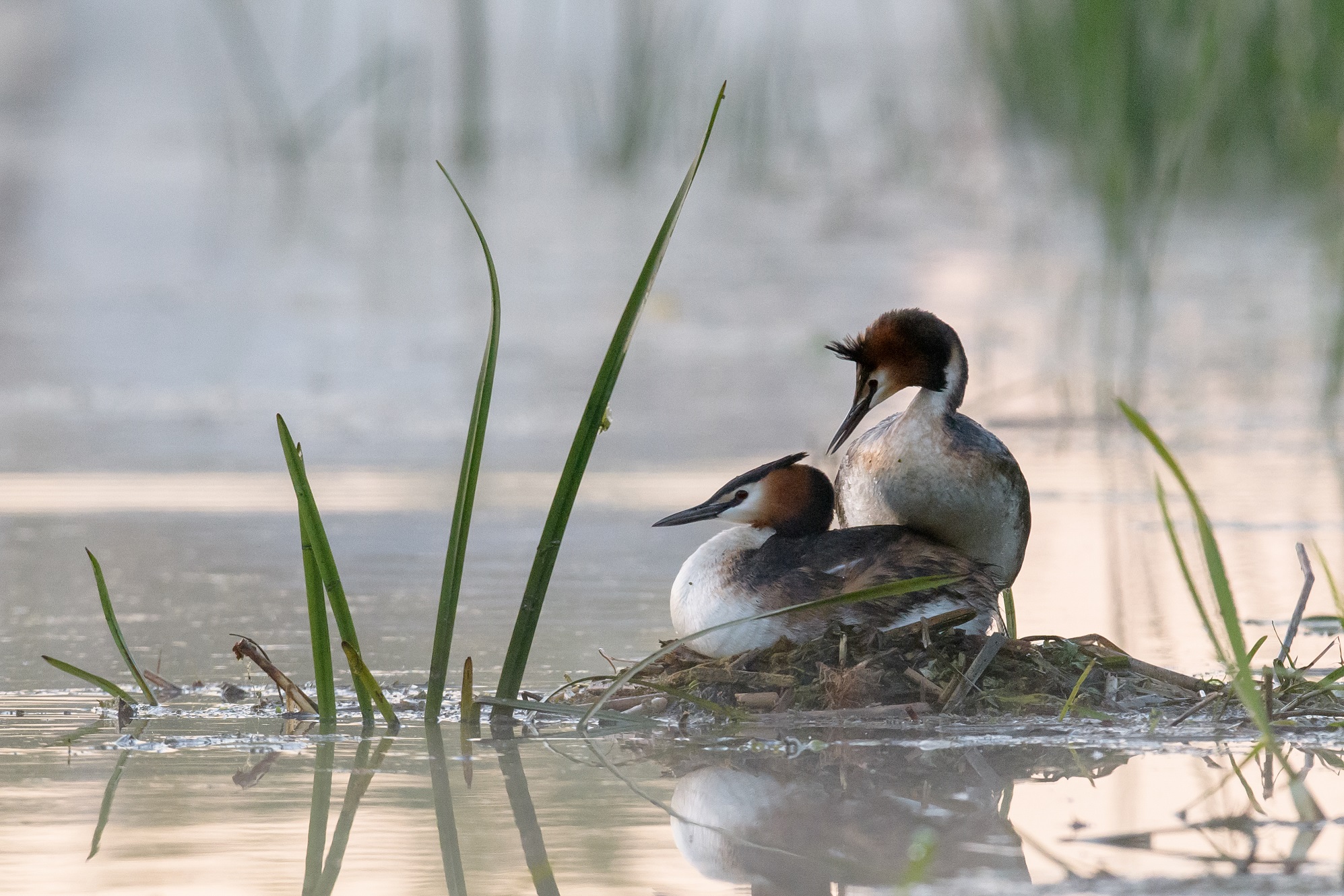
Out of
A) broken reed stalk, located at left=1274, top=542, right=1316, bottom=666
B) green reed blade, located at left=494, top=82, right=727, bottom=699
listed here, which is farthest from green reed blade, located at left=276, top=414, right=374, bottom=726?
broken reed stalk, located at left=1274, top=542, right=1316, bottom=666

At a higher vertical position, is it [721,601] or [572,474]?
[572,474]

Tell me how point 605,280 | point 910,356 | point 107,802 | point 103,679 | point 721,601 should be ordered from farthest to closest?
point 605,280 → point 910,356 → point 721,601 → point 103,679 → point 107,802

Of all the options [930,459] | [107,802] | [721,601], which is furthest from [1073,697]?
[107,802]

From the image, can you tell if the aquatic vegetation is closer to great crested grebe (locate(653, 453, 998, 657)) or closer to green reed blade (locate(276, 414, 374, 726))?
green reed blade (locate(276, 414, 374, 726))

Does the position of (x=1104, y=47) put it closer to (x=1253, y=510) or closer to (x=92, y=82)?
(x=1253, y=510)

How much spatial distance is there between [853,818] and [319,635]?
1.09 metres

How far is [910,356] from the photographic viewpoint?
4270 mm

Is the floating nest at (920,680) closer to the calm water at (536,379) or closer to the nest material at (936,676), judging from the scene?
the nest material at (936,676)

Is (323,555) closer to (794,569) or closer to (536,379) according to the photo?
(794,569)

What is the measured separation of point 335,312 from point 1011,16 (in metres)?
4.95

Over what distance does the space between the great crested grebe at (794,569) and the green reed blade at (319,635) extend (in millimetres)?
855

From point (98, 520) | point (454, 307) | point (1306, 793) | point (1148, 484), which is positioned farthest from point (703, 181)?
point (1306, 793)

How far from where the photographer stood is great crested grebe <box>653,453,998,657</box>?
12.5 ft

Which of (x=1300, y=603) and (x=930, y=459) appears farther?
(x=930, y=459)
